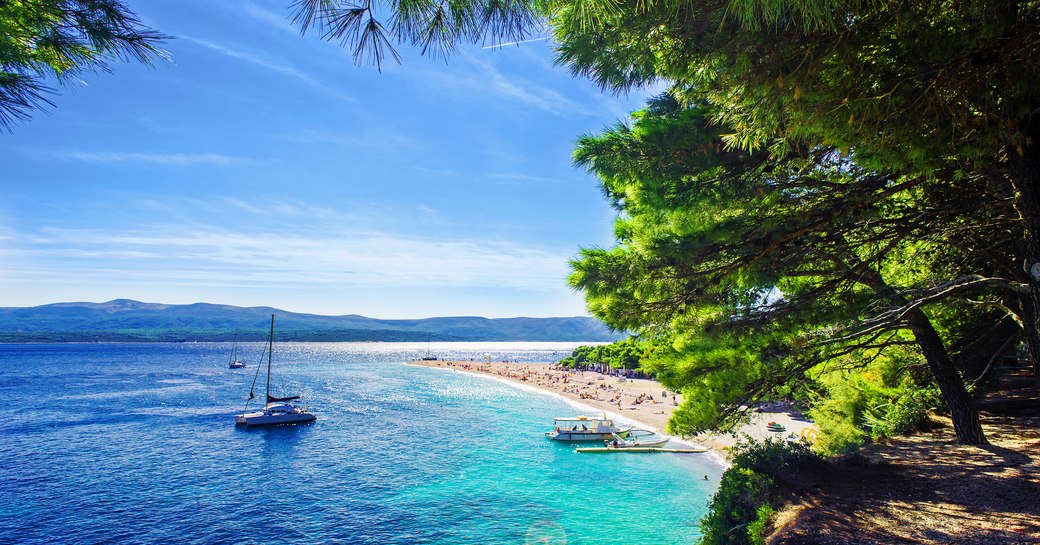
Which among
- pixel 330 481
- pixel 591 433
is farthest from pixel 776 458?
pixel 591 433

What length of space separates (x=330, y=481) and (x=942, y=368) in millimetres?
23955

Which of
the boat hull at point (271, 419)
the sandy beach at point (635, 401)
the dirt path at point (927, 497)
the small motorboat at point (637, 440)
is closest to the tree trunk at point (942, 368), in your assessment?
the dirt path at point (927, 497)

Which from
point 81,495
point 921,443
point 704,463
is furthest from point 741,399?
point 81,495

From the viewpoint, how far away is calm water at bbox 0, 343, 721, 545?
16.7m

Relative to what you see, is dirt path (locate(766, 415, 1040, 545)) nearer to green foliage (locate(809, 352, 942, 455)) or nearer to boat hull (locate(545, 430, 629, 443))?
green foliage (locate(809, 352, 942, 455))

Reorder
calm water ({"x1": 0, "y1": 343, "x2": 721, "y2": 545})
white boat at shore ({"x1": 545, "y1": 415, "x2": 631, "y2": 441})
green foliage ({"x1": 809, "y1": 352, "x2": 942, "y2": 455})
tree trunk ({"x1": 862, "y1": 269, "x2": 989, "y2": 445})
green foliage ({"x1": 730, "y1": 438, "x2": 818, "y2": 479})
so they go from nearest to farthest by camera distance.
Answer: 1. tree trunk ({"x1": 862, "y1": 269, "x2": 989, "y2": 445})
2. green foliage ({"x1": 730, "y1": 438, "x2": 818, "y2": 479})
3. green foliage ({"x1": 809, "y1": 352, "x2": 942, "y2": 455})
4. calm water ({"x1": 0, "y1": 343, "x2": 721, "y2": 545})
5. white boat at shore ({"x1": 545, "y1": 415, "x2": 631, "y2": 441})

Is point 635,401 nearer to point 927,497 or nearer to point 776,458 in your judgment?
point 776,458

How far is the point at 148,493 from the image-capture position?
68.1ft

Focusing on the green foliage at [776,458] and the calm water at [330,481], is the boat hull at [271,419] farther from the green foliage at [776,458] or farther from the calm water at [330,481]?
the green foliage at [776,458]

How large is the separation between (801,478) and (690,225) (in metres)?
5.72

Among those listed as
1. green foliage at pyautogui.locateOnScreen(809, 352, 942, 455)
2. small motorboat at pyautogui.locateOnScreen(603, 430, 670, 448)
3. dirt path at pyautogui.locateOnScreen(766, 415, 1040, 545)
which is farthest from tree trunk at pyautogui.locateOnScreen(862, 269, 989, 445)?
small motorboat at pyautogui.locateOnScreen(603, 430, 670, 448)

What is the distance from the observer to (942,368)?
25.9ft

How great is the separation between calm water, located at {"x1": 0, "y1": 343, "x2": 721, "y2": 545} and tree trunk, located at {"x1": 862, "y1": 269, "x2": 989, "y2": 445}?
951cm

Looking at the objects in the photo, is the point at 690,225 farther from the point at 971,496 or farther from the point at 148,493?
the point at 148,493
